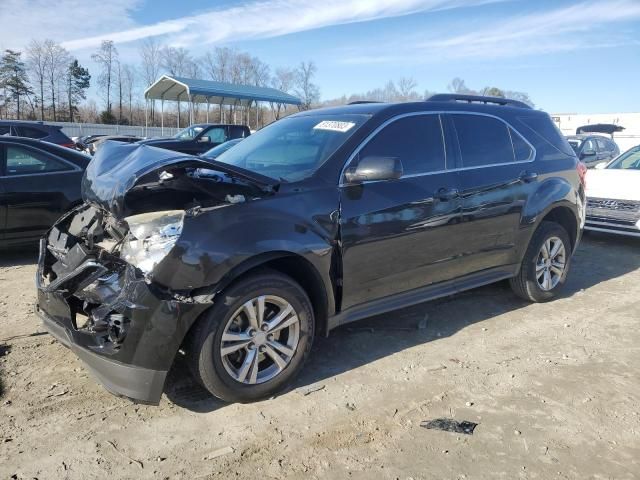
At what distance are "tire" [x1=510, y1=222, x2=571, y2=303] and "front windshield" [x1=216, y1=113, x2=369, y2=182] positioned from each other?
2301 millimetres

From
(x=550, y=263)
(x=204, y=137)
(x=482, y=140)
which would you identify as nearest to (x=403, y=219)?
(x=482, y=140)

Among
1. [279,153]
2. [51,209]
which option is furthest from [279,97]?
[279,153]

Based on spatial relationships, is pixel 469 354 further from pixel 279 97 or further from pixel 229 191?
pixel 279 97

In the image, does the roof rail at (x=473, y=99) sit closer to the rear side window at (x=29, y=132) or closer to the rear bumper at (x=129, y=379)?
the rear bumper at (x=129, y=379)

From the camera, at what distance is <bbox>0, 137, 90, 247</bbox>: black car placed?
19.5ft

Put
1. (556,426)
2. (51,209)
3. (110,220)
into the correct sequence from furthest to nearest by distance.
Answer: (51,209) < (110,220) < (556,426)

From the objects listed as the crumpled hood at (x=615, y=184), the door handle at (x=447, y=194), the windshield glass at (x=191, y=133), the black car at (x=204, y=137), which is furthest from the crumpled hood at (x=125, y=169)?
the windshield glass at (x=191, y=133)

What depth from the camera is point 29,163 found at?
6.18 m

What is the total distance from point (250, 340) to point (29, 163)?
4688 millimetres

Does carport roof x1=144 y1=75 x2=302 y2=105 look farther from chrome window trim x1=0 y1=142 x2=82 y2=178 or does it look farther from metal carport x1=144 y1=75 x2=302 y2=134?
chrome window trim x1=0 y1=142 x2=82 y2=178

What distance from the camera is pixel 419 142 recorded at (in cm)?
402

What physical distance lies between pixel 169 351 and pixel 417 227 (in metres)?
2.03

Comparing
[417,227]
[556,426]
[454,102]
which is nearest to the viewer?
[556,426]

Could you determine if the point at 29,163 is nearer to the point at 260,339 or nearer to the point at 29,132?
the point at 260,339
